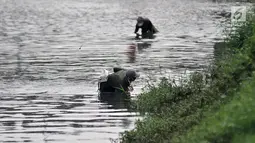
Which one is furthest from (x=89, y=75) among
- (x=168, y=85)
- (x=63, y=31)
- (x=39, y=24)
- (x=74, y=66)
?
(x=39, y=24)

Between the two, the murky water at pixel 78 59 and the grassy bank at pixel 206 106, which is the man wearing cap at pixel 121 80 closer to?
the murky water at pixel 78 59

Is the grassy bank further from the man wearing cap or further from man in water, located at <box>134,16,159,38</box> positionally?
man in water, located at <box>134,16,159,38</box>

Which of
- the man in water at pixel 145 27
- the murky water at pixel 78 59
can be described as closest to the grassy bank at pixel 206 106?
the murky water at pixel 78 59

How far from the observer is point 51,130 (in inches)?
513

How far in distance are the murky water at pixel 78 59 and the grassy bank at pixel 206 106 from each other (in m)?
0.74

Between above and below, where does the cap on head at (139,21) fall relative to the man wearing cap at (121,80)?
below

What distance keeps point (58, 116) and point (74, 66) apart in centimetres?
787

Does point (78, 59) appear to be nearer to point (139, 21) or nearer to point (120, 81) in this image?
point (120, 81)

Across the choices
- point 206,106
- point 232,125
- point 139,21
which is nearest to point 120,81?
point 206,106

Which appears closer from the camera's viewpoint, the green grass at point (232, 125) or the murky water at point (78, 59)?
the green grass at point (232, 125)

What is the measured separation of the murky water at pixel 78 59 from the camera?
13.6m

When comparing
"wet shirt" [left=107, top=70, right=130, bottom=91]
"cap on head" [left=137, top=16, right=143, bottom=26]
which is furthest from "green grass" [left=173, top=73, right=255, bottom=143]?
"cap on head" [left=137, top=16, right=143, bottom=26]

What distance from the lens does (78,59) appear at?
2394 cm

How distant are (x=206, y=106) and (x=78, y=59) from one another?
42.2ft
